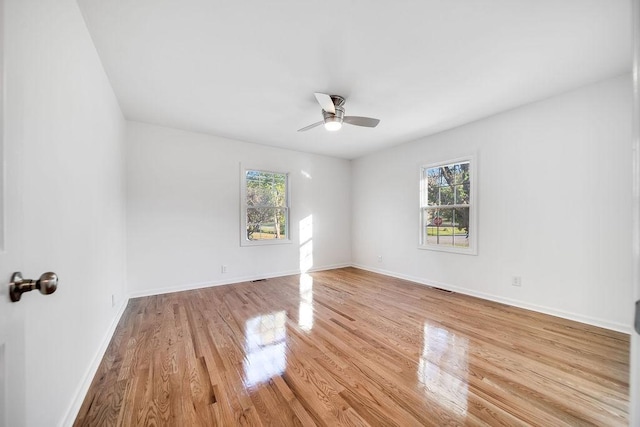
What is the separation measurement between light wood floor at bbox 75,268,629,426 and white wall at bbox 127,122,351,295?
798 millimetres

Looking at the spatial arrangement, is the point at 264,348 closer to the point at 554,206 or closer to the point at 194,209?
the point at 194,209

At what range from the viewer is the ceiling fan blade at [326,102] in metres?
2.55

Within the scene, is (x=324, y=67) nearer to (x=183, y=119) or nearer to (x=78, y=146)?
(x=78, y=146)

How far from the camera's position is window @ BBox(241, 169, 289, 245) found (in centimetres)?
469

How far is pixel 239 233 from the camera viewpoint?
4559 millimetres

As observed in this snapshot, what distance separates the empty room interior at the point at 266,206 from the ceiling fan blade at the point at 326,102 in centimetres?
4

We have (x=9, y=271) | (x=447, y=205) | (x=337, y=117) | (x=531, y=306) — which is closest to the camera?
(x=9, y=271)

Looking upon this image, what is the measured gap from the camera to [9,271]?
68cm

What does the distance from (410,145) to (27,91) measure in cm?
467

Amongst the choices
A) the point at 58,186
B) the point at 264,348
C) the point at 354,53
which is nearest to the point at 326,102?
the point at 354,53

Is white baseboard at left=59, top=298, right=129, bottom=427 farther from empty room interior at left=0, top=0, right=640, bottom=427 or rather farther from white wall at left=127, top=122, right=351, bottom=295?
white wall at left=127, top=122, right=351, bottom=295

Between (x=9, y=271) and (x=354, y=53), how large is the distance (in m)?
2.42

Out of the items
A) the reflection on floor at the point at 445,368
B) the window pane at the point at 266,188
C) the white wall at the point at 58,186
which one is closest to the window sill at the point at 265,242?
the window pane at the point at 266,188

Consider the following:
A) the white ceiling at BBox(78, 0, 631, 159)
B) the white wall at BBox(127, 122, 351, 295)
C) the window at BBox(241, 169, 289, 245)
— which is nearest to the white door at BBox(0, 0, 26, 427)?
the white ceiling at BBox(78, 0, 631, 159)
